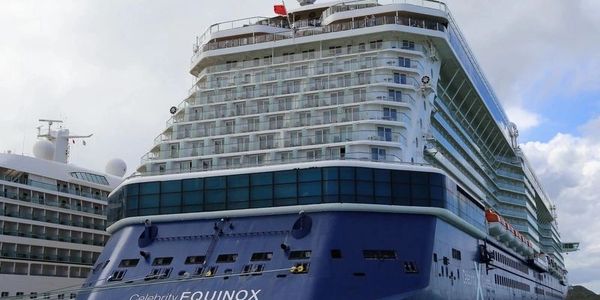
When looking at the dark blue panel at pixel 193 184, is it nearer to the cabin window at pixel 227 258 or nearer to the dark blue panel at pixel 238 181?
the dark blue panel at pixel 238 181

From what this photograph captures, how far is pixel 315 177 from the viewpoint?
33250mm

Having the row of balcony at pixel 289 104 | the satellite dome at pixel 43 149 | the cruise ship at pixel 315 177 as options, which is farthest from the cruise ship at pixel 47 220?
the row of balcony at pixel 289 104

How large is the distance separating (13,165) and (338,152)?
2872 cm

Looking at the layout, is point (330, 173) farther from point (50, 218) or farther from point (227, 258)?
point (50, 218)

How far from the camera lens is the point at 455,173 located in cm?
4575

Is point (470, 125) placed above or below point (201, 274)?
above

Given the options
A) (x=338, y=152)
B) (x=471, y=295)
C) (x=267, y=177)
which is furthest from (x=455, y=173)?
(x=267, y=177)

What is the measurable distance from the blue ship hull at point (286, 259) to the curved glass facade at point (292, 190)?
0.78m

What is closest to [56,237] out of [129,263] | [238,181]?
[129,263]

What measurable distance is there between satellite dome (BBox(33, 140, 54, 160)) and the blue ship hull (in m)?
26.8

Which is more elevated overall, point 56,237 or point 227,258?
point 56,237

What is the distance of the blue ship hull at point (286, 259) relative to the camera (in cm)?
3053

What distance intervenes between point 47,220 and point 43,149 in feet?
27.2

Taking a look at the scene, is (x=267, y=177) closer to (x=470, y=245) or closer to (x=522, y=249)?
(x=470, y=245)
